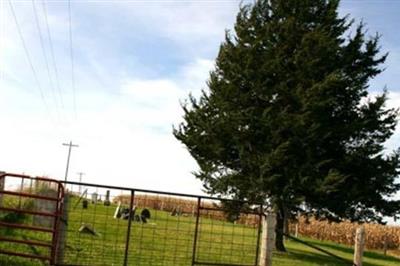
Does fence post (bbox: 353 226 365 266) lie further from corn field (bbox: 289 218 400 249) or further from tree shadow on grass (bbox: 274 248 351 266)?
corn field (bbox: 289 218 400 249)

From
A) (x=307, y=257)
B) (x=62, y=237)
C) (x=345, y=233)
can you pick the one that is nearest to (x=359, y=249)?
(x=62, y=237)

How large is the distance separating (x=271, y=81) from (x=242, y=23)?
3.60 m

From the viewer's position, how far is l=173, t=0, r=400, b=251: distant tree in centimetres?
2642

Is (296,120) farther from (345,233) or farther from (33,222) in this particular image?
(345,233)

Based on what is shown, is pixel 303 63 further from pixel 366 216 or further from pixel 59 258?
pixel 59 258

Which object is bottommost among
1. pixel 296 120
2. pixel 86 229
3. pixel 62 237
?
pixel 86 229

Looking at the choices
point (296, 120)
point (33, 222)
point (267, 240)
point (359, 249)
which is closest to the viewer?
point (267, 240)

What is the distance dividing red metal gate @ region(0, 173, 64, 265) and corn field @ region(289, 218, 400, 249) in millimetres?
30365

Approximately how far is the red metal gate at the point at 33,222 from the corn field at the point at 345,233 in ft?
99.6

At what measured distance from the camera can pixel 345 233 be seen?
48594 millimetres

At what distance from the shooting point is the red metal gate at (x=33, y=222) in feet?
40.9

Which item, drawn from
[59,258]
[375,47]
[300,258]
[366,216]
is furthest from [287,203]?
[59,258]

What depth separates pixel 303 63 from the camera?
26.8 meters

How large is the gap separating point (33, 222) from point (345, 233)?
34384 millimetres
